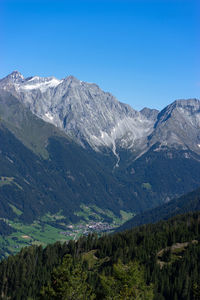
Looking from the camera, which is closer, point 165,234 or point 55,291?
point 55,291

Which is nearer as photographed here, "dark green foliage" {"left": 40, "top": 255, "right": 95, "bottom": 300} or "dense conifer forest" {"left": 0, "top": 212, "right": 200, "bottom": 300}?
"dark green foliage" {"left": 40, "top": 255, "right": 95, "bottom": 300}

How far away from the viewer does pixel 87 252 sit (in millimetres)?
197375

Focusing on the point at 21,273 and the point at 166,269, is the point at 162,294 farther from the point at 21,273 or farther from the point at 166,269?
the point at 21,273

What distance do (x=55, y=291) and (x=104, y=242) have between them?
125569 millimetres

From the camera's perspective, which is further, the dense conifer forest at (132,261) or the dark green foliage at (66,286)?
the dense conifer forest at (132,261)

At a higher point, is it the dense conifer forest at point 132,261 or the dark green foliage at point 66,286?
the dense conifer forest at point 132,261

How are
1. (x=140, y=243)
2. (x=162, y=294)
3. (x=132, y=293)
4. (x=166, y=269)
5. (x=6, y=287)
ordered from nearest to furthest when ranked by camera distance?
(x=132, y=293) < (x=162, y=294) < (x=166, y=269) < (x=6, y=287) < (x=140, y=243)

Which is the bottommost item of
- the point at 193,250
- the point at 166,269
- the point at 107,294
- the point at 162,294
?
the point at 107,294

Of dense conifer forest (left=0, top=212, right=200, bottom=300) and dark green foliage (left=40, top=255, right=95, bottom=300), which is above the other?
dense conifer forest (left=0, top=212, right=200, bottom=300)

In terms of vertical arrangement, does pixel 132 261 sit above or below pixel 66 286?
above

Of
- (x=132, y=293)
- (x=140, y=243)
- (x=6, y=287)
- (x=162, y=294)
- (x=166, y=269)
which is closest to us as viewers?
(x=132, y=293)

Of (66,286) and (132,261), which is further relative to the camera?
(132,261)

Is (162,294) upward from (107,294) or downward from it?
upward

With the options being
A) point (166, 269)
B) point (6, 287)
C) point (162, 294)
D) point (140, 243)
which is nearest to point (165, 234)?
point (140, 243)
